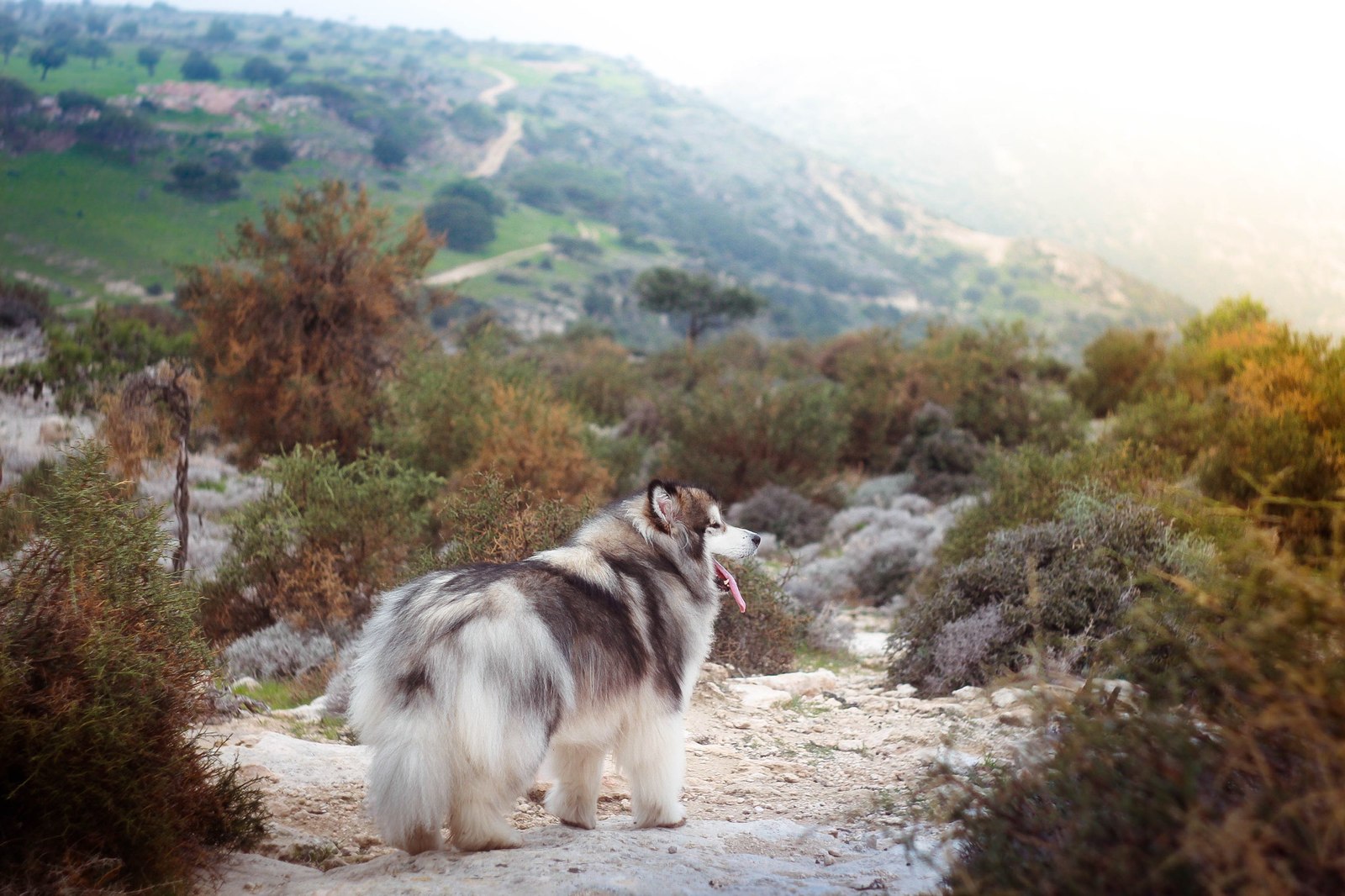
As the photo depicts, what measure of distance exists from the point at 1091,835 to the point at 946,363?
20.3m

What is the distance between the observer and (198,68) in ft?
Result: 187

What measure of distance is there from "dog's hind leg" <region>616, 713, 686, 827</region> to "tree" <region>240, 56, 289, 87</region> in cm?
7508

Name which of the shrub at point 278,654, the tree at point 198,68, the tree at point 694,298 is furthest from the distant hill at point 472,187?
the tree at point 694,298

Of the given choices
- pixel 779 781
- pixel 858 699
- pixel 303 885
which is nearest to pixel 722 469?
pixel 858 699

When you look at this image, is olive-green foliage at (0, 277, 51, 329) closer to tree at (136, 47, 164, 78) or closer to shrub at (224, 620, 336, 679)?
shrub at (224, 620, 336, 679)

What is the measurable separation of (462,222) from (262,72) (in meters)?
20.9

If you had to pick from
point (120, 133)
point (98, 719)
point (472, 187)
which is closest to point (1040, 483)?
point (98, 719)

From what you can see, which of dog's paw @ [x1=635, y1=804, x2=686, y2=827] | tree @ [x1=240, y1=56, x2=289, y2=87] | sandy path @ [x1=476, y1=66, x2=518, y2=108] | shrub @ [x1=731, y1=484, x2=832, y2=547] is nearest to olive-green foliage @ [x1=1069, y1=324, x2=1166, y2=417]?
shrub @ [x1=731, y1=484, x2=832, y2=547]

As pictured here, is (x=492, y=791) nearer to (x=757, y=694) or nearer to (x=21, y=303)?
(x=757, y=694)

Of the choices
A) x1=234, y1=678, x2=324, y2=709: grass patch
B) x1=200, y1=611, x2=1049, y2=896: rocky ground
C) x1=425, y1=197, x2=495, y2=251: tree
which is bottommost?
x1=425, y1=197, x2=495, y2=251: tree

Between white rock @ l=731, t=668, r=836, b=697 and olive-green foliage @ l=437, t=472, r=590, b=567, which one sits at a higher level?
olive-green foliage @ l=437, t=472, r=590, b=567

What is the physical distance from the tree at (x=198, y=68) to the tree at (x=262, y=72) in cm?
531

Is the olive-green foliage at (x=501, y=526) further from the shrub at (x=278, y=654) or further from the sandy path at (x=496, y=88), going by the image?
the sandy path at (x=496, y=88)

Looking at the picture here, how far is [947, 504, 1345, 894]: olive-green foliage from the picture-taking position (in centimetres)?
196
